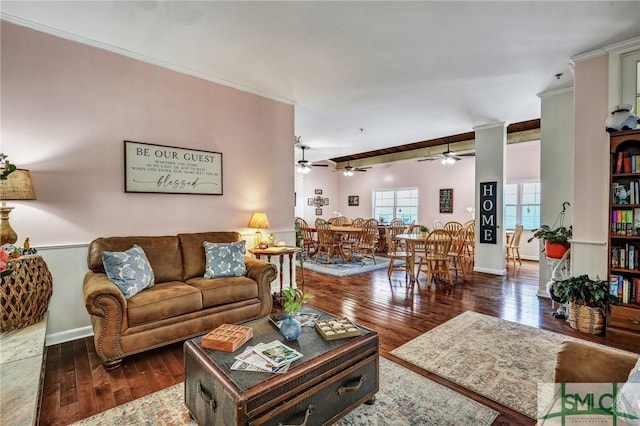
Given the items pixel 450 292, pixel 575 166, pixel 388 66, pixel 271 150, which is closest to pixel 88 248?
pixel 271 150

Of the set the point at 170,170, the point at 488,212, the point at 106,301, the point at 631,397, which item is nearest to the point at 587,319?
the point at 631,397

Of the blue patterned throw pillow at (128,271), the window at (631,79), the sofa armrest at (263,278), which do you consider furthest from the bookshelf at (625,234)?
the blue patterned throw pillow at (128,271)

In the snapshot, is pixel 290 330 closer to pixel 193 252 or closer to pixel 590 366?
pixel 590 366

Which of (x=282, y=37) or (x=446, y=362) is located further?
(x=282, y=37)

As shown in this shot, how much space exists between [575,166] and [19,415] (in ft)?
15.7

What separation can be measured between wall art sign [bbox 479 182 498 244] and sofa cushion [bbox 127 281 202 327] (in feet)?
16.8

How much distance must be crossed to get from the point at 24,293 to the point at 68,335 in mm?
715

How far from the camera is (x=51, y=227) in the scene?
8.96 ft

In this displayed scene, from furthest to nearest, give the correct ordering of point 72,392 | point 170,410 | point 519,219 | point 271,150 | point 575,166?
point 519,219 < point 271,150 < point 575,166 < point 72,392 < point 170,410

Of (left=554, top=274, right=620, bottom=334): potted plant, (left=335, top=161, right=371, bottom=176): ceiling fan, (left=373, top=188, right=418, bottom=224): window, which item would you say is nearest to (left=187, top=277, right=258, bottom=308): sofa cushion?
(left=554, top=274, right=620, bottom=334): potted plant

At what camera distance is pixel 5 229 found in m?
2.38

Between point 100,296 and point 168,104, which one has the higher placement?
point 168,104

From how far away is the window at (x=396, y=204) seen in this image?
9.38 meters

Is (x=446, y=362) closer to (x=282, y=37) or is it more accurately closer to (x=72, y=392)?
(x=72, y=392)
